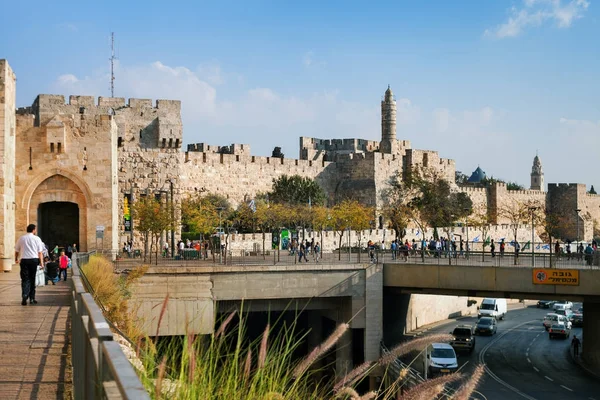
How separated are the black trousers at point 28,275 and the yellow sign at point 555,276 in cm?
1731

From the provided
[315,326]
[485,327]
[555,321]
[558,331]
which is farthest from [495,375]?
[555,321]

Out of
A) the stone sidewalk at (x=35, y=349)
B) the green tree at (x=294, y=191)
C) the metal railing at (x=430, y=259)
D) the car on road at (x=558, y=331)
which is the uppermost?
the green tree at (x=294, y=191)

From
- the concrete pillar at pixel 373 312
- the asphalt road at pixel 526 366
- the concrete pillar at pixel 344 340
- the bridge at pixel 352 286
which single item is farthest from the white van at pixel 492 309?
the concrete pillar at pixel 344 340

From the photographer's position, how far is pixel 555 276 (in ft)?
81.2

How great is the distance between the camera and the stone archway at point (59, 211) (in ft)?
80.9

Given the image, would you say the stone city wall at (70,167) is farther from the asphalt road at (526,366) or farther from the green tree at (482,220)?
the green tree at (482,220)

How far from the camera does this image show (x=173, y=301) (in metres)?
24.4

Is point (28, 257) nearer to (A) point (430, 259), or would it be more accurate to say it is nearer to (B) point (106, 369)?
(B) point (106, 369)

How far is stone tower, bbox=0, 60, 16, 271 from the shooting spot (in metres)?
20.4

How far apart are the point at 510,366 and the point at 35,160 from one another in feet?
52.4

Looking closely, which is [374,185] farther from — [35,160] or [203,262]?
[35,160]

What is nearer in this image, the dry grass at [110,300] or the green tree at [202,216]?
the dry grass at [110,300]

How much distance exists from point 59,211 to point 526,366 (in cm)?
1574

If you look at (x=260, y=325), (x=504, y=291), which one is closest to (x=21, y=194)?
(x=260, y=325)
